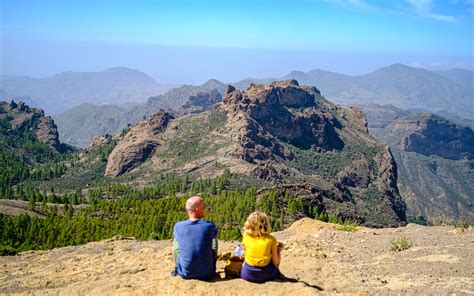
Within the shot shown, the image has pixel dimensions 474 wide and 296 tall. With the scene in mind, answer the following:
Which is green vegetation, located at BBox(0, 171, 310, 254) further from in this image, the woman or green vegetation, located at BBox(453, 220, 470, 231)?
the woman

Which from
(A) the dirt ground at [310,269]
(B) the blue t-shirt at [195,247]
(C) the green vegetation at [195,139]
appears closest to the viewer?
(B) the blue t-shirt at [195,247]

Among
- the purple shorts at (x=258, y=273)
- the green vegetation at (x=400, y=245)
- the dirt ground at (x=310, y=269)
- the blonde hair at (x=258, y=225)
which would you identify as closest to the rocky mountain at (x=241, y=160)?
the dirt ground at (x=310, y=269)

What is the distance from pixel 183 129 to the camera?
174 m

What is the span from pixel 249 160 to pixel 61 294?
132m

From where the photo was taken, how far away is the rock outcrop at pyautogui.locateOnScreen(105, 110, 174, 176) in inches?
6412

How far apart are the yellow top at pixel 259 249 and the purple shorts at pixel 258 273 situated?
0.14m

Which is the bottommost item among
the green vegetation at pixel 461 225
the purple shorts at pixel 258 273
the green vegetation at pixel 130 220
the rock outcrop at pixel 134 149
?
the rock outcrop at pixel 134 149

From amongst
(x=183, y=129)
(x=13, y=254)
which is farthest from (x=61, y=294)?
(x=183, y=129)

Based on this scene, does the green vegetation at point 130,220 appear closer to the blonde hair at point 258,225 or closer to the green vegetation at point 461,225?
the green vegetation at point 461,225

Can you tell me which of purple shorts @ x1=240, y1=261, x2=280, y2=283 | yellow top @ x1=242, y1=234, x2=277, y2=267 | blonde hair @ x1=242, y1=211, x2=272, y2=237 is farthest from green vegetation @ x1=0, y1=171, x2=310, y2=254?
blonde hair @ x1=242, y1=211, x2=272, y2=237

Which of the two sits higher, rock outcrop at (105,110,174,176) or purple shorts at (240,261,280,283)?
purple shorts at (240,261,280,283)

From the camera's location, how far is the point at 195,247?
42.0 ft

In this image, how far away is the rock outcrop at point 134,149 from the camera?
163m

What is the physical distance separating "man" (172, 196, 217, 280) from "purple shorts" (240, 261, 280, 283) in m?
1.14
